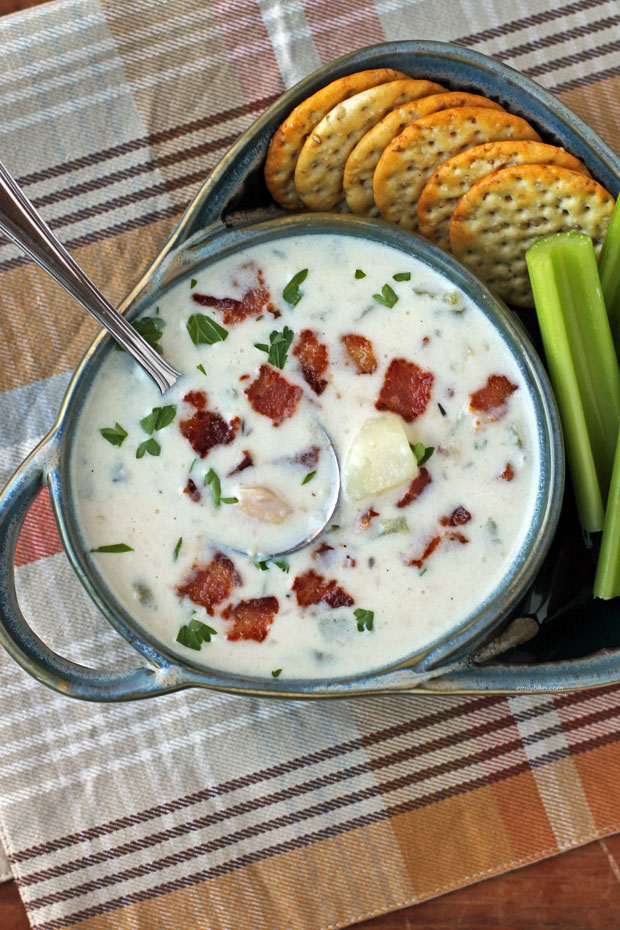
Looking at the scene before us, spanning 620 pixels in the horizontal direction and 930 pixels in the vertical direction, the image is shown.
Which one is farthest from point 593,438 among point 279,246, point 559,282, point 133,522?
point 133,522

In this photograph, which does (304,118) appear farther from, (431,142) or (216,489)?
(216,489)

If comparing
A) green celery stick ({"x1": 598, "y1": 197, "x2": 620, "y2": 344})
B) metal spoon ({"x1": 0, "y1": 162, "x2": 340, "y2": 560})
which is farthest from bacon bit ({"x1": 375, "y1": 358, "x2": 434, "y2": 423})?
green celery stick ({"x1": 598, "y1": 197, "x2": 620, "y2": 344})

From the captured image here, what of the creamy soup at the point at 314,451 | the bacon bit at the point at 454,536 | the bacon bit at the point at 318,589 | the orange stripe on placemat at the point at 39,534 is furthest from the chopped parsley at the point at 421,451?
the orange stripe on placemat at the point at 39,534

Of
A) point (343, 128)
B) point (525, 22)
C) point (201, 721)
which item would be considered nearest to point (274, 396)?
point (343, 128)

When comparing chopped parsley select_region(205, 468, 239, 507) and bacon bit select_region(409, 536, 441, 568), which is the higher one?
chopped parsley select_region(205, 468, 239, 507)

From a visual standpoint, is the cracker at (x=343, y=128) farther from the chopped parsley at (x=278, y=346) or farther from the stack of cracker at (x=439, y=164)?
the chopped parsley at (x=278, y=346)

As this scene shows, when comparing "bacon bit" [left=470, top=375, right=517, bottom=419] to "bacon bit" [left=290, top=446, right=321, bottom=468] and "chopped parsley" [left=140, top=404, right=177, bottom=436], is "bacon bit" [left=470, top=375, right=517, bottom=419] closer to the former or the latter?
"bacon bit" [left=290, top=446, right=321, bottom=468]
